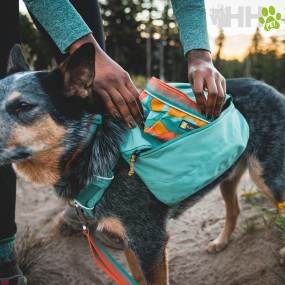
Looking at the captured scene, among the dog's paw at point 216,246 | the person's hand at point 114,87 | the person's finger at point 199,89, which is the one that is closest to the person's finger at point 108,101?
the person's hand at point 114,87

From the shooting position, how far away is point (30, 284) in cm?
288

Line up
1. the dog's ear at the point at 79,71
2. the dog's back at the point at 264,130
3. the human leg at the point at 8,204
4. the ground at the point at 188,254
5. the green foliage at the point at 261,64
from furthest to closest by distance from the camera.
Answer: the green foliage at the point at 261,64, the ground at the point at 188,254, the dog's back at the point at 264,130, the human leg at the point at 8,204, the dog's ear at the point at 79,71

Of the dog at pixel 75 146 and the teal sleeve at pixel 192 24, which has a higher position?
the teal sleeve at pixel 192 24

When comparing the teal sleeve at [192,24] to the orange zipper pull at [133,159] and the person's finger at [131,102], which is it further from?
the orange zipper pull at [133,159]

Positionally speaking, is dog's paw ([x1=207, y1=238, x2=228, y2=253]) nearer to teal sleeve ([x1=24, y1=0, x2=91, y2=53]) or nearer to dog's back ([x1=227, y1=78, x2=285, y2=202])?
dog's back ([x1=227, y1=78, x2=285, y2=202])

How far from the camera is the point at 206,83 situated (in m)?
2.08

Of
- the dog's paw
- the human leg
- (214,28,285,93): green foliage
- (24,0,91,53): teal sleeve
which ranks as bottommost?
(214,28,285,93): green foliage

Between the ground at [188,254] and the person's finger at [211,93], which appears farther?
the ground at [188,254]

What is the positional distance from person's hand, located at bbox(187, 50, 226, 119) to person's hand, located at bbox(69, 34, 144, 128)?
1.37 feet

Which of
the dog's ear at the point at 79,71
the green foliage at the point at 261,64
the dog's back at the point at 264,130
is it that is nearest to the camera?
the dog's ear at the point at 79,71

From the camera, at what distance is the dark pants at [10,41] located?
90.9 inches

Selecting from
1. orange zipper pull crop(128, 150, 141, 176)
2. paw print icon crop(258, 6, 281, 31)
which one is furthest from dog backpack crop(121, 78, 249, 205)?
paw print icon crop(258, 6, 281, 31)

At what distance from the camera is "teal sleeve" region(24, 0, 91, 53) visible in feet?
6.33

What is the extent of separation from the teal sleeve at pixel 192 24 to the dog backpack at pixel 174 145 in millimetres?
372
